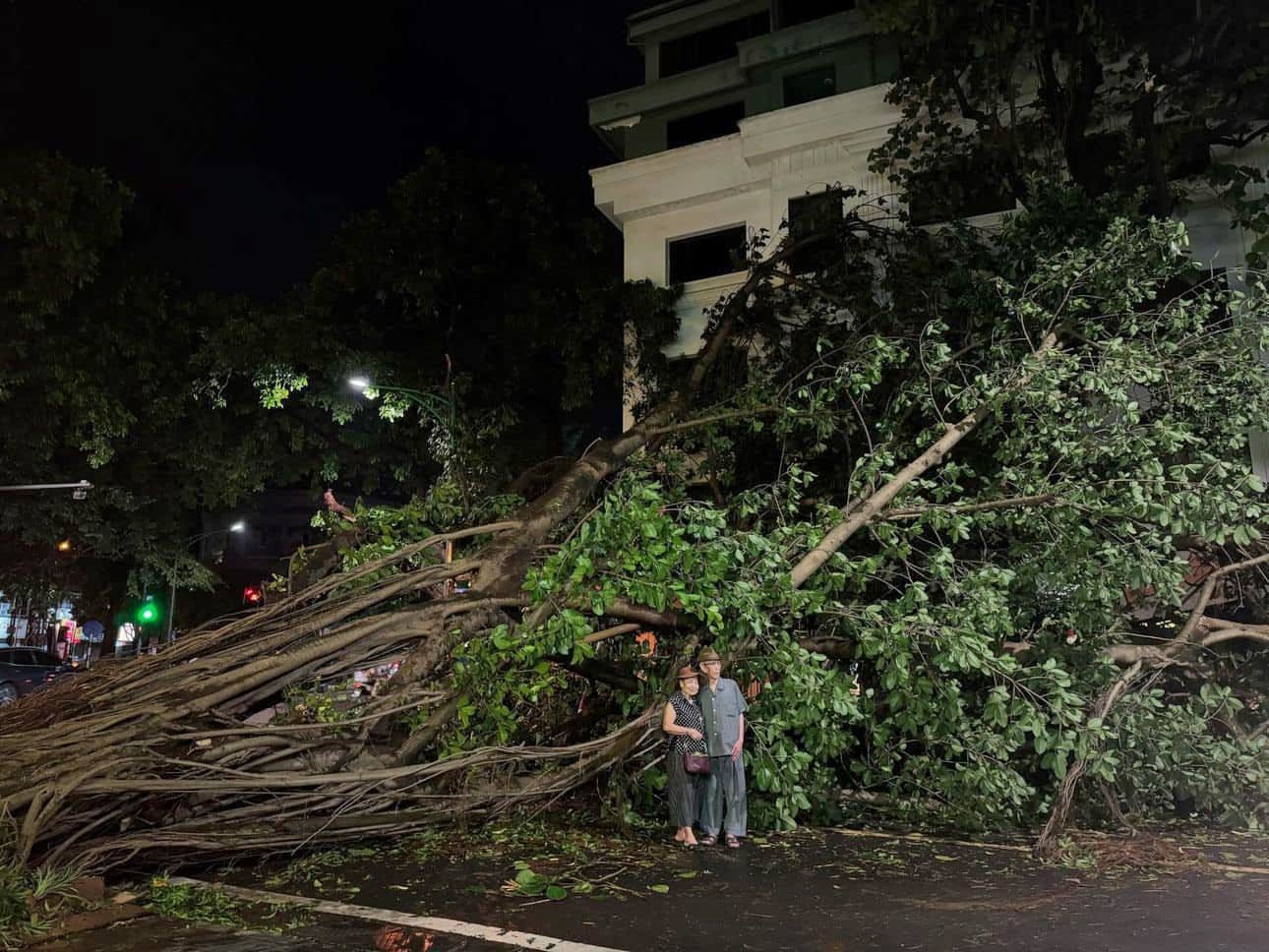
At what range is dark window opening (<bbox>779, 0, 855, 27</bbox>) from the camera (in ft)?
56.9

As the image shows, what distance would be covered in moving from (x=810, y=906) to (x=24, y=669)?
20783 mm

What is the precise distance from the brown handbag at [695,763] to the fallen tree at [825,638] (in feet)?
1.42

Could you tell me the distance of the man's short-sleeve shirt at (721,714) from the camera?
21.6 ft

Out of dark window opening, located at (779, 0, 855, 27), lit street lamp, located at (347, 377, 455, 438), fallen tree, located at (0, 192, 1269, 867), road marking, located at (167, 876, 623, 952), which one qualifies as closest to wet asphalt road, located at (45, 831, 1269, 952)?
road marking, located at (167, 876, 623, 952)

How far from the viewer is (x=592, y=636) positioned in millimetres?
7234

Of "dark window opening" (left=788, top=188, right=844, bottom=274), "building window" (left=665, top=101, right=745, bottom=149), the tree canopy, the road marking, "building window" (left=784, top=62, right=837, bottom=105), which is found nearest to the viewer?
the road marking

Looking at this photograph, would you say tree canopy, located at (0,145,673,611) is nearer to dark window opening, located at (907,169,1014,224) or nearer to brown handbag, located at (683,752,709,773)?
dark window opening, located at (907,169,1014,224)

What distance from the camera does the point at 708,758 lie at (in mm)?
6590

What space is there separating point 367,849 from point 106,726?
1.95 metres

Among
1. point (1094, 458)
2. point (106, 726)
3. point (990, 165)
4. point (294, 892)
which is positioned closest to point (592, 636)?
point (294, 892)

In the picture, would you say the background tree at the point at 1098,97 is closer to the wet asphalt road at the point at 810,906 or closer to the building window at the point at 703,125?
the building window at the point at 703,125

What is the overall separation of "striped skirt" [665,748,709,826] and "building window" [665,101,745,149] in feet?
46.2

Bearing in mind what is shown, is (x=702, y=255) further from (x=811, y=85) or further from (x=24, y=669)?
(x=24, y=669)

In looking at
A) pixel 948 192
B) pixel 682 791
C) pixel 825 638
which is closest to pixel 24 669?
pixel 682 791
